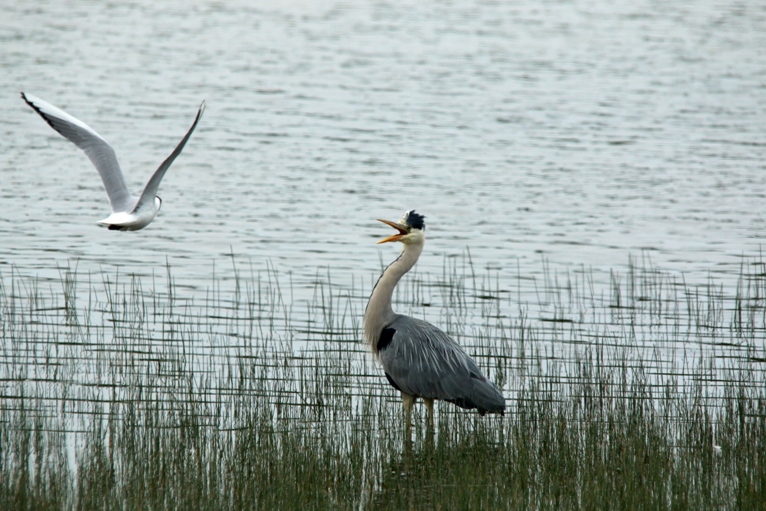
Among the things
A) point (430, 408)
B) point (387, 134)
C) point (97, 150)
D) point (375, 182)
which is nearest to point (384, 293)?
point (430, 408)

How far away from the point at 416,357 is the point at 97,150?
11.7 feet

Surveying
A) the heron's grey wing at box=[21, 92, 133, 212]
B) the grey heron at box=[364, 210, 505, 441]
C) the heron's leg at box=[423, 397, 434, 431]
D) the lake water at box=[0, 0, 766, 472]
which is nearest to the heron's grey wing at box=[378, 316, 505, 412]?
the grey heron at box=[364, 210, 505, 441]

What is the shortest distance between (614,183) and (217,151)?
8310 mm

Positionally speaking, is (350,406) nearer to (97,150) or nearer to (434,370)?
(434,370)

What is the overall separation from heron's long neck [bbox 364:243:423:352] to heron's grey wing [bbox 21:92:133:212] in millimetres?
2322

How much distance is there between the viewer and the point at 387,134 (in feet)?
78.6

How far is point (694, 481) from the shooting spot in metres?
7.33

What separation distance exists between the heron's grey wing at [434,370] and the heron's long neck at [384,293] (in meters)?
0.19

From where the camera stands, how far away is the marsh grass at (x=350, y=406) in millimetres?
6953

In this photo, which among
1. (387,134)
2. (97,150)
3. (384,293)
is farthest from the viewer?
(387,134)

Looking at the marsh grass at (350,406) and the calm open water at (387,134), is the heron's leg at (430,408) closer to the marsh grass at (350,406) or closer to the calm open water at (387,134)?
the marsh grass at (350,406)

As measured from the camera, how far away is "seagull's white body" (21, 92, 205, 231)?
8609 mm

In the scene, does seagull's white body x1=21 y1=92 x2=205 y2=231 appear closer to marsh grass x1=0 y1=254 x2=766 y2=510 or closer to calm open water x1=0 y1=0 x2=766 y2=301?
marsh grass x1=0 y1=254 x2=766 y2=510

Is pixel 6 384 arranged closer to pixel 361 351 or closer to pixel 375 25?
pixel 361 351
